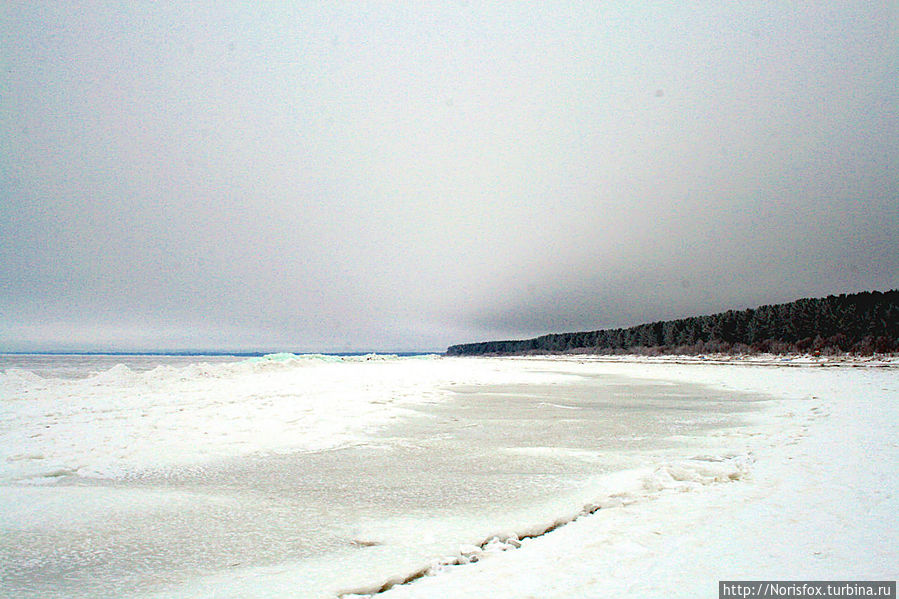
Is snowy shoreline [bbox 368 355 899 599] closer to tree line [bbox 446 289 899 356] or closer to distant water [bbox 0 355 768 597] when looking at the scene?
distant water [bbox 0 355 768 597]

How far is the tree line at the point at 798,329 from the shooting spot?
50.3 metres

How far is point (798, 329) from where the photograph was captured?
62.2 m

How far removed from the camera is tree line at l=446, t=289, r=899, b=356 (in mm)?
50344

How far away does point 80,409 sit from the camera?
11359mm

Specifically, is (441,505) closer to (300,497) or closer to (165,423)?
(300,497)

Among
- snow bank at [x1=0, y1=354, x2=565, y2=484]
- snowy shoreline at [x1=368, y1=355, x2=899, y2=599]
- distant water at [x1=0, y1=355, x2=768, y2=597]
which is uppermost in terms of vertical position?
snowy shoreline at [x1=368, y1=355, x2=899, y2=599]

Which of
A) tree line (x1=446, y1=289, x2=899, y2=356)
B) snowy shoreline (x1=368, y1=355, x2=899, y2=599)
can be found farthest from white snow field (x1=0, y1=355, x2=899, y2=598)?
tree line (x1=446, y1=289, x2=899, y2=356)

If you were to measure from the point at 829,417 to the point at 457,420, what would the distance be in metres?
7.58

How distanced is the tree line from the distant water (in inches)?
Answer: 2088

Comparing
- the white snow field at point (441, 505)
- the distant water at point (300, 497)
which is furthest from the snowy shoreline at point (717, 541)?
the distant water at point (300, 497)

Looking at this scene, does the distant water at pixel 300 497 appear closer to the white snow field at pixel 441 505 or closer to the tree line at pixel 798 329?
the white snow field at pixel 441 505

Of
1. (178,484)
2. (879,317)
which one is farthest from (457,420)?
(879,317)

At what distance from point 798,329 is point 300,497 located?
Result: 75.0 metres

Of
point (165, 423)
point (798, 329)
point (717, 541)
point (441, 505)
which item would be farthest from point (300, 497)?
point (798, 329)
